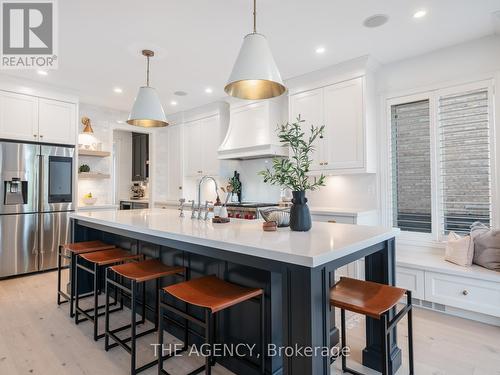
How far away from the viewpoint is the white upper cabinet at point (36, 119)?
4035 millimetres

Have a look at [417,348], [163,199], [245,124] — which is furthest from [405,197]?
[163,199]

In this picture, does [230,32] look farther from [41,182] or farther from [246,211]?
[41,182]

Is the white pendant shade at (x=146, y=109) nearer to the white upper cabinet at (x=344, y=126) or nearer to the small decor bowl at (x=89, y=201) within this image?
the white upper cabinet at (x=344, y=126)

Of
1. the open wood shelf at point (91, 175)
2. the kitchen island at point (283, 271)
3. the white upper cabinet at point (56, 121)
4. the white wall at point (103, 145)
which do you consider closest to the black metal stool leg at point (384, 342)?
the kitchen island at point (283, 271)

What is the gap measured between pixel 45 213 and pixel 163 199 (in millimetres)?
2343

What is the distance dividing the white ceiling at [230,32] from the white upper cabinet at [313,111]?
1.06 ft

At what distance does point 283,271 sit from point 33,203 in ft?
13.7

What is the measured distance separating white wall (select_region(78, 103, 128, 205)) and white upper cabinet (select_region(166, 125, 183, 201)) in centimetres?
107

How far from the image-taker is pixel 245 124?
4.75 metres

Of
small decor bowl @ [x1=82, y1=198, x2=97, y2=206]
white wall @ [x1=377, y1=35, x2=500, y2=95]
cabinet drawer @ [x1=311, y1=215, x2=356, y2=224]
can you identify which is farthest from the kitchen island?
small decor bowl @ [x1=82, y1=198, x2=97, y2=206]

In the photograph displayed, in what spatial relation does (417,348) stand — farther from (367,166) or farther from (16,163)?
(16,163)

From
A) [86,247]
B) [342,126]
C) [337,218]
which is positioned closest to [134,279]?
[86,247]

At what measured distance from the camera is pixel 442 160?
11.1 ft

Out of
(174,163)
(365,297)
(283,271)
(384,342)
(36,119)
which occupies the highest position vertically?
(36,119)
